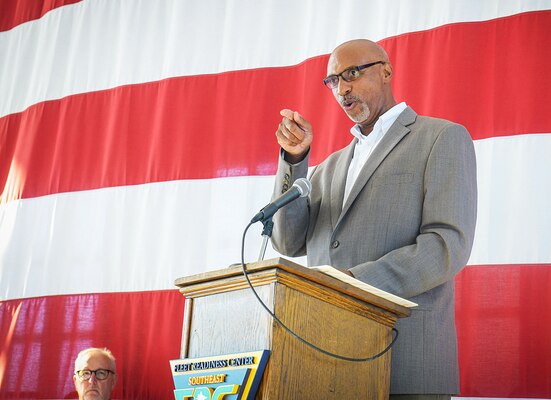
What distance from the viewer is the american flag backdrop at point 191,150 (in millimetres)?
2652

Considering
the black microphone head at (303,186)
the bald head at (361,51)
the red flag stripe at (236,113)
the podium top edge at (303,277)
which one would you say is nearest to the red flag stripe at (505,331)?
the red flag stripe at (236,113)

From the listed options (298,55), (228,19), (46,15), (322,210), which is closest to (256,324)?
(322,210)

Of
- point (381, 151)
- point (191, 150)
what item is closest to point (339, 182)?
point (381, 151)

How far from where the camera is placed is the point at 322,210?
2045 millimetres

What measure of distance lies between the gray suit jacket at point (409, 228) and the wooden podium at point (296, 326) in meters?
0.14

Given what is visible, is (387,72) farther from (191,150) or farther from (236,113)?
(191,150)

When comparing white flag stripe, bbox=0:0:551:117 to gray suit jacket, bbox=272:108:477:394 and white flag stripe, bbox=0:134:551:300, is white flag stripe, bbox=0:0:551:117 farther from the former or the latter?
A: gray suit jacket, bbox=272:108:477:394

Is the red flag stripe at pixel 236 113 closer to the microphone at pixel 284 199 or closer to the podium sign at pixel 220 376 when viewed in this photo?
the microphone at pixel 284 199

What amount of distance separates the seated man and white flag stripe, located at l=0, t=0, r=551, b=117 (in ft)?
4.45

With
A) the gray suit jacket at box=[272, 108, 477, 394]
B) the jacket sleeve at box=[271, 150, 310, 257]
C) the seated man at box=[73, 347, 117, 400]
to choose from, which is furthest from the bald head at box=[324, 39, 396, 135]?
the seated man at box=[73, 347, 117, 400]

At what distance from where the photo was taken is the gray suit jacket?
1.69 m

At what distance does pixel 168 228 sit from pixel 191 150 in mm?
371

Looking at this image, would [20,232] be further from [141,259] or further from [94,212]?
[141,259]

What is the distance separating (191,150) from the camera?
3.65m
